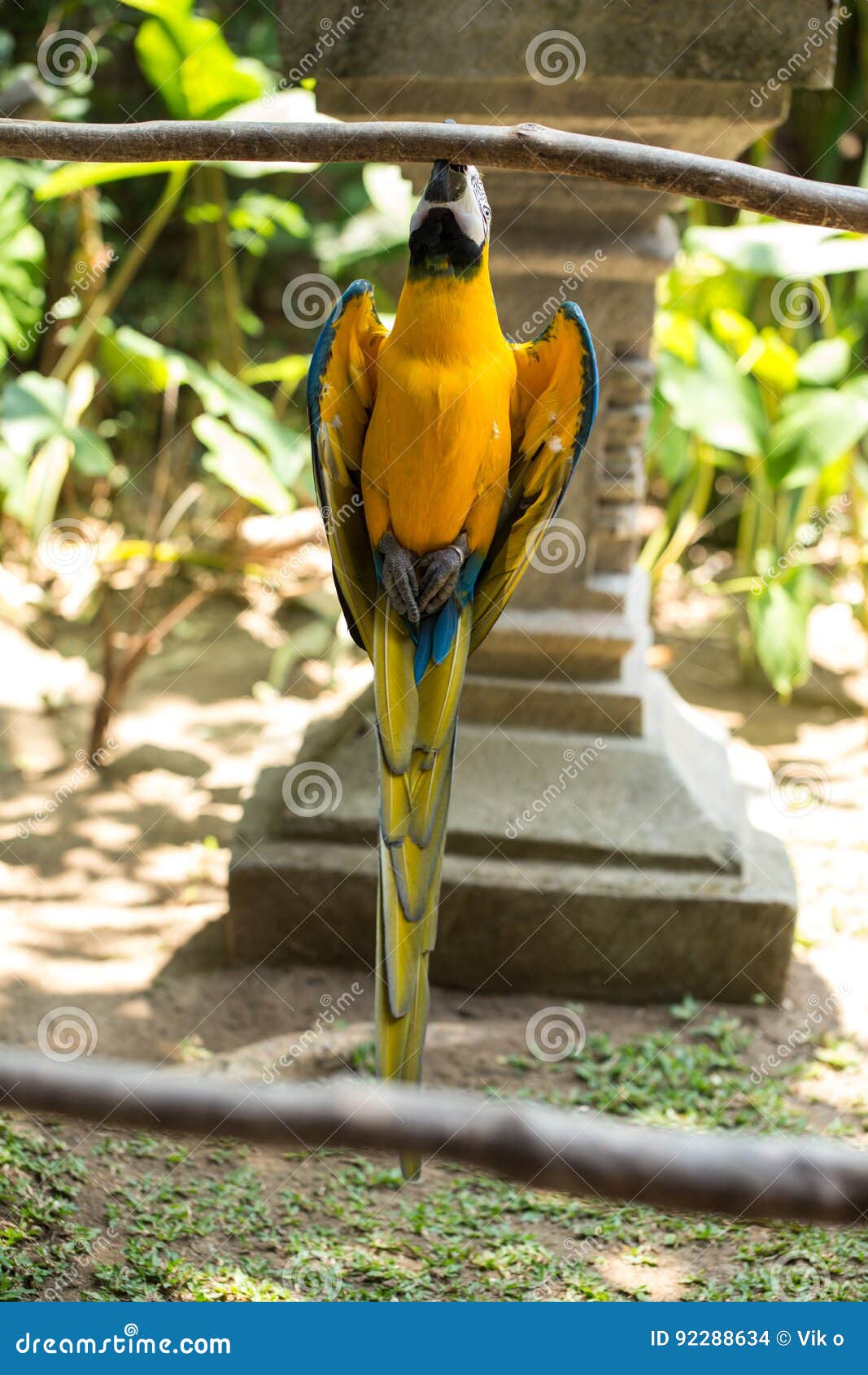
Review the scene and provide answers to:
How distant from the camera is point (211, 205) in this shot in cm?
556

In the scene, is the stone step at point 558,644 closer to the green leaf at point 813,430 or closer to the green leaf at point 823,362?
the green leaf at point 813,430

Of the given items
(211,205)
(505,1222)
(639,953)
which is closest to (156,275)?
(211,205)

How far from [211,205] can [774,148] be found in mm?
3197

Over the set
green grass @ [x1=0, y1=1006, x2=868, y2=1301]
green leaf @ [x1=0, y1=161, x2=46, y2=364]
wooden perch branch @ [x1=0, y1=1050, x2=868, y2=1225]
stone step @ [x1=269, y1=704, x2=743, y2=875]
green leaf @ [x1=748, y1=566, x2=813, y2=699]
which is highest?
green leaf @ [x1=0, y1=161, x2=46, y2=364]

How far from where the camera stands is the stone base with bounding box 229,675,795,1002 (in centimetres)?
335

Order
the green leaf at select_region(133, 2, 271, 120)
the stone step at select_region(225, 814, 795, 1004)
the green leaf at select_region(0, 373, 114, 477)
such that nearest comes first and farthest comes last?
the stone step at select_region(225, 814, 795, 1004), the green leaf at select_region(133, 2, 271, 120), the green leaf at select_region(0, 373, 114, 477)

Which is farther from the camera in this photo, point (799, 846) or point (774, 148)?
point (774, 148)

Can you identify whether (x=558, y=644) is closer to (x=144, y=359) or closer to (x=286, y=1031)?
(x=286, y=1031)

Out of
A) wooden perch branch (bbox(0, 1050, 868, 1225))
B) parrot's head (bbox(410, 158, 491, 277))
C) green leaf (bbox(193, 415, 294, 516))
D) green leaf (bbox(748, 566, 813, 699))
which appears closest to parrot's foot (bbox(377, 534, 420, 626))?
parrot's head (bbox(410, 158, 491, 277))

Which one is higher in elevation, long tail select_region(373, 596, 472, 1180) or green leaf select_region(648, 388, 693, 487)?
green leaf select_region(648, 388, 693, 487)

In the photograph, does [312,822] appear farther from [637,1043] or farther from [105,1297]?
[105,1297]

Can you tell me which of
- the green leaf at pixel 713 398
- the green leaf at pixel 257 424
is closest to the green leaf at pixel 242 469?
the green leaf at pixel 257 424

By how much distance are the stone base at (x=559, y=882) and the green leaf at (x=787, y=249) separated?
1.40m

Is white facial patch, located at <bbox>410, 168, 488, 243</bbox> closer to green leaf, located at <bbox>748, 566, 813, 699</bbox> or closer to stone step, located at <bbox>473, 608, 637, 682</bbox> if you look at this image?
stone step, located at <bbox>473, 608, 637, 682</bbox>
